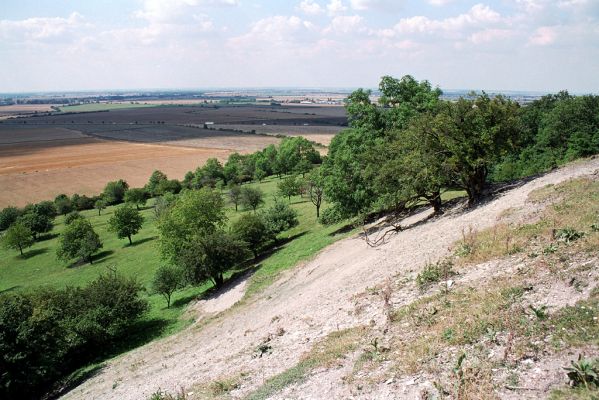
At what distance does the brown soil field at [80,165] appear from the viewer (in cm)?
10188

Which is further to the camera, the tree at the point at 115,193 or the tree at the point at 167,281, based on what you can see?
the tree at the point at 115,193

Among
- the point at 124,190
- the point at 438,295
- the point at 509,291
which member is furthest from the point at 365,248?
the point at 124,190

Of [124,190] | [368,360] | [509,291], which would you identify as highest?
[509,291]

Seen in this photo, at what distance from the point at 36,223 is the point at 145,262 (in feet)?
108

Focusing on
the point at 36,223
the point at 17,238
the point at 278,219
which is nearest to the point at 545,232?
the point at 278,219

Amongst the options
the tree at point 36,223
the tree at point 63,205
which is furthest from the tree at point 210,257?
the tree at point 63,205

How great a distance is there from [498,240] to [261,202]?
2092 inches

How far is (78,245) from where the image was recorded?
5712 centimetres

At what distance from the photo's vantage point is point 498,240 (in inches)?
683

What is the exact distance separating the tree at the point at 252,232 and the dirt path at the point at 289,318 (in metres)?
12.1

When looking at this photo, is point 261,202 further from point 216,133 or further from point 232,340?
point 216,133

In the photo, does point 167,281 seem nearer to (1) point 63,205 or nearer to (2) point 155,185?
(1) point 63,205

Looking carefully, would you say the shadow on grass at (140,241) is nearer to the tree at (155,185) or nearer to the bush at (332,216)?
the bush at (332,216)

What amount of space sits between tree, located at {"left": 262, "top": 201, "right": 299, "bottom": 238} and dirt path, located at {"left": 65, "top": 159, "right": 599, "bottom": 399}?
15.7m
